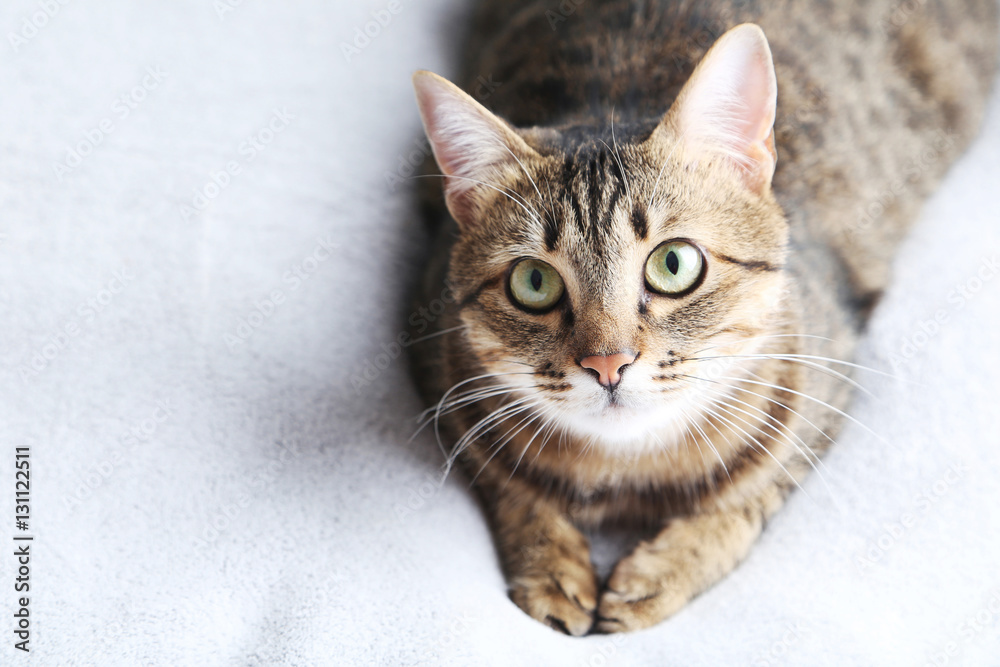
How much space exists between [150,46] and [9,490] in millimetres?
1058

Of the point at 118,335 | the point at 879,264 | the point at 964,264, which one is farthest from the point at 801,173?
the point at 118,335

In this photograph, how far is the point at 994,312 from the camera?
4.37 feet

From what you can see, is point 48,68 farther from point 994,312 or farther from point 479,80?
point 994,312
